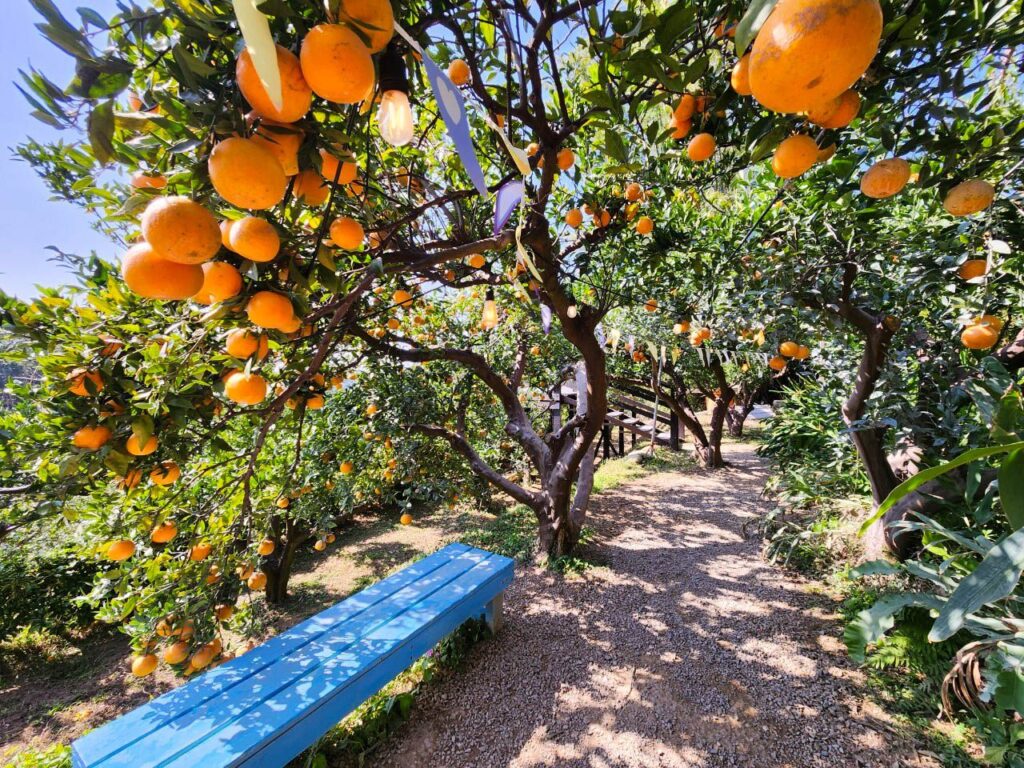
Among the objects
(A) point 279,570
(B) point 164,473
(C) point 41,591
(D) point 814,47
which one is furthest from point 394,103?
(C) point 41,591

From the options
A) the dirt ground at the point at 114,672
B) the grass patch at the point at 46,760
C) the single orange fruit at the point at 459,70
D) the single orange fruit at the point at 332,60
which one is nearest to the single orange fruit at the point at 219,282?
the single orange fruit at the point at 332,60

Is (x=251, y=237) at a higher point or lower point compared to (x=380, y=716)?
higher

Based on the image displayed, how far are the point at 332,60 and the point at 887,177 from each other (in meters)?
1.36

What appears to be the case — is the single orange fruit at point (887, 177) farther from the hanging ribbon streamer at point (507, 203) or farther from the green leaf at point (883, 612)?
the green leaf at point (883, 612)

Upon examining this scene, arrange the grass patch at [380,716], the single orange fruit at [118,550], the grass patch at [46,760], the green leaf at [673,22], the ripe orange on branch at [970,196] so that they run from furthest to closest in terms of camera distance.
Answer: the grass patch at [380,716] → the grass patch at [46,760] → the single orange fruit at [118,550] → the ripe orange on branch at [970,196] → the green leaf at [673,22]

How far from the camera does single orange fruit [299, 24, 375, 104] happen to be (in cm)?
53

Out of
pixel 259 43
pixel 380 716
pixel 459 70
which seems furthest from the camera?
pixel 380 716

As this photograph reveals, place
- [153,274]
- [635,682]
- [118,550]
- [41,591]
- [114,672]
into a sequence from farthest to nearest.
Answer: [41,591], [114,672], [635,682], [118,550], [153,274]

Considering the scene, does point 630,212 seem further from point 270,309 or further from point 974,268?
point 270,309


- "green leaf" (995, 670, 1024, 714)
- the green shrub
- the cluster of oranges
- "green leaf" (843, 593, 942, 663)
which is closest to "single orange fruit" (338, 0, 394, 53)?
the cluster of oranges

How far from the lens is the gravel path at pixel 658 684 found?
7.13 feet

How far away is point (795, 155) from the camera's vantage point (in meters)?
0.89

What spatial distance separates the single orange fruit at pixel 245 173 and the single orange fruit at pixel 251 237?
13cm

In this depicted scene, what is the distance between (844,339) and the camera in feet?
11.4
